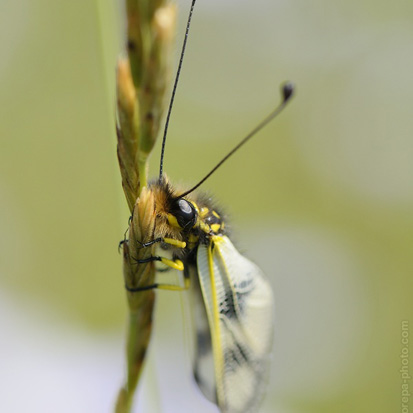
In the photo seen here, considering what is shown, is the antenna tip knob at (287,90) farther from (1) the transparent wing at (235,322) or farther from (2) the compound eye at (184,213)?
(1) the transparent wing at (235,322)

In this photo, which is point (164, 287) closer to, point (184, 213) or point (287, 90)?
point (184, 213)

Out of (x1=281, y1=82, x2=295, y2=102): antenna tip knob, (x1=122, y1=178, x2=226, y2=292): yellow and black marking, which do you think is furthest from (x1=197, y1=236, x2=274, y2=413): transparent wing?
(x1=281, y1=82, x2=295, y2=102): antenna tip knob

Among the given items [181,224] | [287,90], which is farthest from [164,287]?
[287,90]

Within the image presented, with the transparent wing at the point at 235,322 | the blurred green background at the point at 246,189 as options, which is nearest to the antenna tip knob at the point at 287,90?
the transparent wing at the point at 235,322

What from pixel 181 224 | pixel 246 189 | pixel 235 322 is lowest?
pixel 235 322

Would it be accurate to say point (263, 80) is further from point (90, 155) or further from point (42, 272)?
point (42, 272)

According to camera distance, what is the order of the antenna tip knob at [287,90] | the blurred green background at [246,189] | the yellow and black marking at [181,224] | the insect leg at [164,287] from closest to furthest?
the antenna tip knob at [287,90], the insect leg at [164,287], the yellow and black marking at [181,224], the blurred green background at [246,189]
